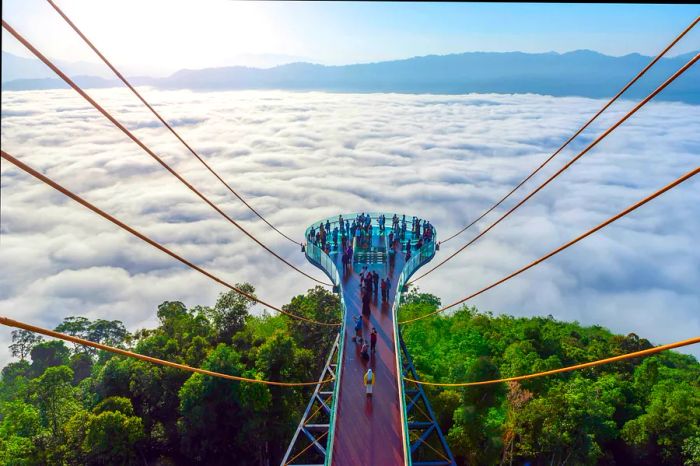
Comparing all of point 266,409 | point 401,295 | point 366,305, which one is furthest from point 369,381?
point 266,409

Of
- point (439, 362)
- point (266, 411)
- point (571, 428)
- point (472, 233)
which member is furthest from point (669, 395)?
point (472, 233)

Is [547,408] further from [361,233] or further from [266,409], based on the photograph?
[266,409]

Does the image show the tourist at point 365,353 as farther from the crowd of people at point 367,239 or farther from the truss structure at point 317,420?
the crowd of people at point 367,239

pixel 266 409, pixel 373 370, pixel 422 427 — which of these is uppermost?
pixel 373 370

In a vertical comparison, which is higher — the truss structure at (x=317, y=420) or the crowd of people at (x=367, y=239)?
the crowd of people at (x=367, y=239)

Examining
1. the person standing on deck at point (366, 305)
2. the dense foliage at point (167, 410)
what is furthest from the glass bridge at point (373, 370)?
the dense foliage at point (167, 410)

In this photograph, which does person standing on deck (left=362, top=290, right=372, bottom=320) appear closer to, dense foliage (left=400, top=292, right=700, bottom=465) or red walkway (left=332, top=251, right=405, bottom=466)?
red walkway (left=332, top=251, right=405, bottom=466)

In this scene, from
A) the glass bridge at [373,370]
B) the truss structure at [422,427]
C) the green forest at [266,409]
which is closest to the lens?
the glass bridge at [373,370]

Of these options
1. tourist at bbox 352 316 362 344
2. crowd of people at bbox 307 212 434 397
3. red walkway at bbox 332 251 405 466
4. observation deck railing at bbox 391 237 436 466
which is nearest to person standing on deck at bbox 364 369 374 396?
red walkway at bbox 332 251 405 466
